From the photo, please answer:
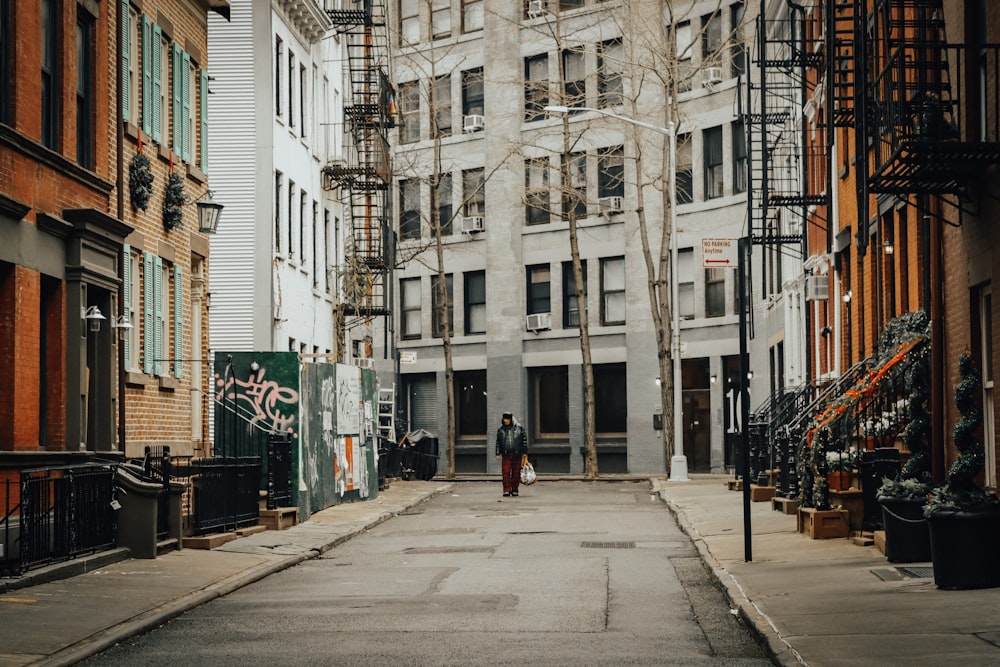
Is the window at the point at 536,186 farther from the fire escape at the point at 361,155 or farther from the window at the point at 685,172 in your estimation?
the fire escape at the point at 361,155

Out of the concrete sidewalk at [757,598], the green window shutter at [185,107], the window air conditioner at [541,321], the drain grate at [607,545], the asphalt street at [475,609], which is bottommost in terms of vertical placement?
the drain grate at [607,545]

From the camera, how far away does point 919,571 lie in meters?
15.2

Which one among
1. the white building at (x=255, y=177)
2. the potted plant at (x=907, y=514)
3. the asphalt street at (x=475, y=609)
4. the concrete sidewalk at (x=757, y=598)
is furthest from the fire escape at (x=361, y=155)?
the potted plant at (x=907, y=514)

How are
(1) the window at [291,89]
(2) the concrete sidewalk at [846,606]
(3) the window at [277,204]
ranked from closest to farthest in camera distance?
(2) the concrete sidewalk at [846,606] < (3) the window at [277,204] < (1) the window at [291,89]

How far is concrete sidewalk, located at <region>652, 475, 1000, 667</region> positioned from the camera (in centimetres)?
1030

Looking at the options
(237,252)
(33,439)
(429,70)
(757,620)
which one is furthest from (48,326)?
(429,70)

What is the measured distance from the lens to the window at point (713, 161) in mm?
49094

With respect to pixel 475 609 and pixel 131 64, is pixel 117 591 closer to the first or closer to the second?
pixel 475 609

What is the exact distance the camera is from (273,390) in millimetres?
25406

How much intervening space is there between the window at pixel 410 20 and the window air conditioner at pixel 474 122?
366 cm

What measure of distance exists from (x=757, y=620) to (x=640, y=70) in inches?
1557

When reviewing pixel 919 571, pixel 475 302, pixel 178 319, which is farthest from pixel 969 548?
pixel 475 302

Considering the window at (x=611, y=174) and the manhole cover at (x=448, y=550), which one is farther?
the window at (x=611, y=174)

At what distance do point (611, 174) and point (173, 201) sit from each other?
28557mm
